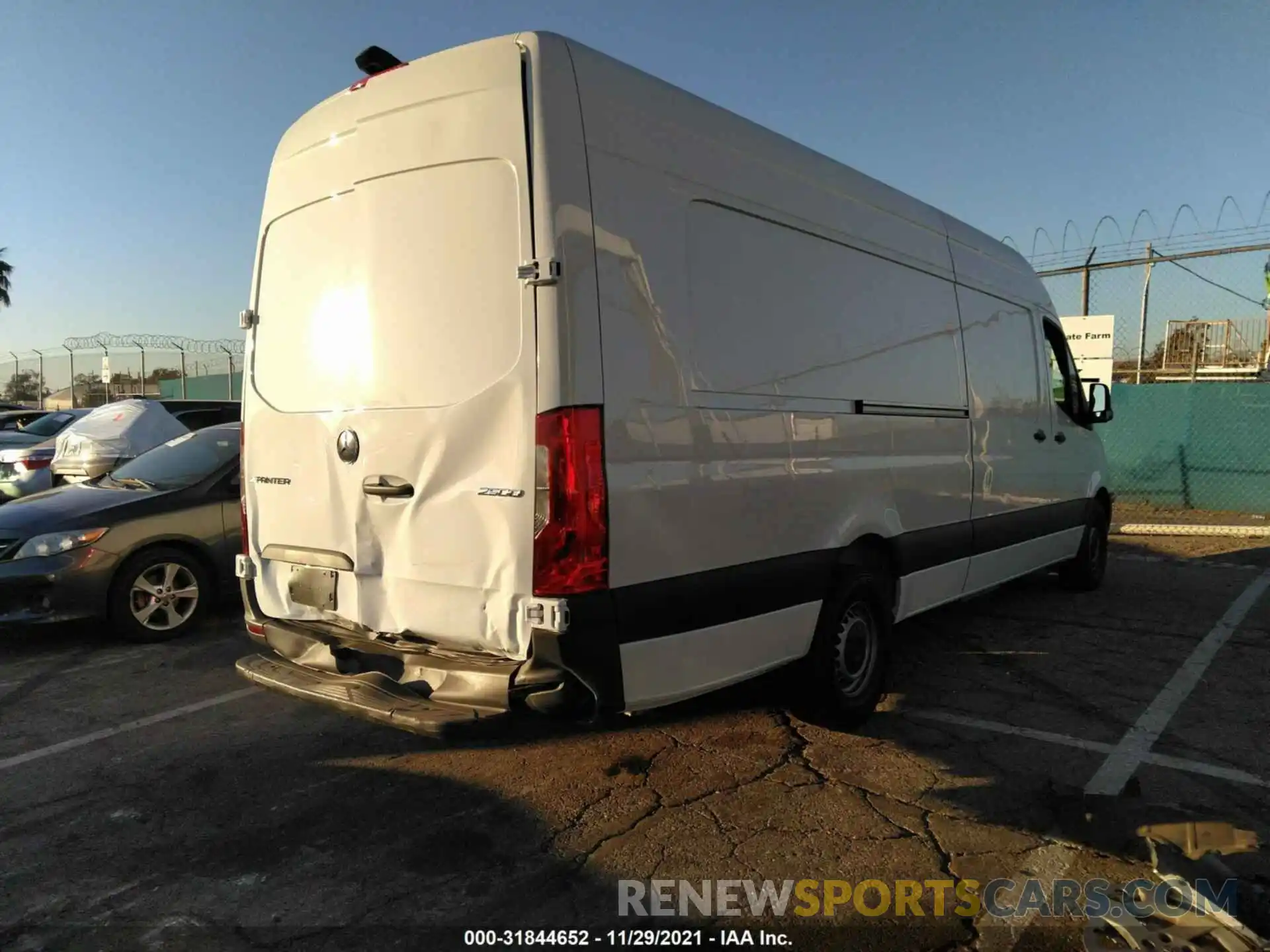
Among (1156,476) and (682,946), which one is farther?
Result: (1156,476)

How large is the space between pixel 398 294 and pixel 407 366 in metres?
0.29

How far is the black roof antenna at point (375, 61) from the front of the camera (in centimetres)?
357

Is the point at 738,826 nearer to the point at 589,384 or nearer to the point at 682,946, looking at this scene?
the point at 682,946

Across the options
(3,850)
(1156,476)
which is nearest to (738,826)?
(3,850)

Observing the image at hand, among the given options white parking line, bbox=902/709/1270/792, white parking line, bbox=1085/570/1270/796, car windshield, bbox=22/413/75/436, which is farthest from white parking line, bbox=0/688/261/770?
car windshield, bbox=22/413/75/436

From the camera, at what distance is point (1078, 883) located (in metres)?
2.96

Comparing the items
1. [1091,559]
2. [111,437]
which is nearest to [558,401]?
[1091,559]

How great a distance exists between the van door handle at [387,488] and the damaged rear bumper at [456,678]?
57 cm

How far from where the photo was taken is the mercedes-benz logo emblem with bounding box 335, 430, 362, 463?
11.3 feet

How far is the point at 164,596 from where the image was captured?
6152 mm

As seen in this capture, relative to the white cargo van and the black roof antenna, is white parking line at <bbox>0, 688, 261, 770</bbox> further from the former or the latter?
the black roof antenna

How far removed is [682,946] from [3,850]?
2579 mm

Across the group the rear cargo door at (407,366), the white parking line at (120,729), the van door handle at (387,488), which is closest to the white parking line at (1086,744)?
the rear cargo door at (407,366)

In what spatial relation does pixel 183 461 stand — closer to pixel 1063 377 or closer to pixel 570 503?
pixel 570 503
